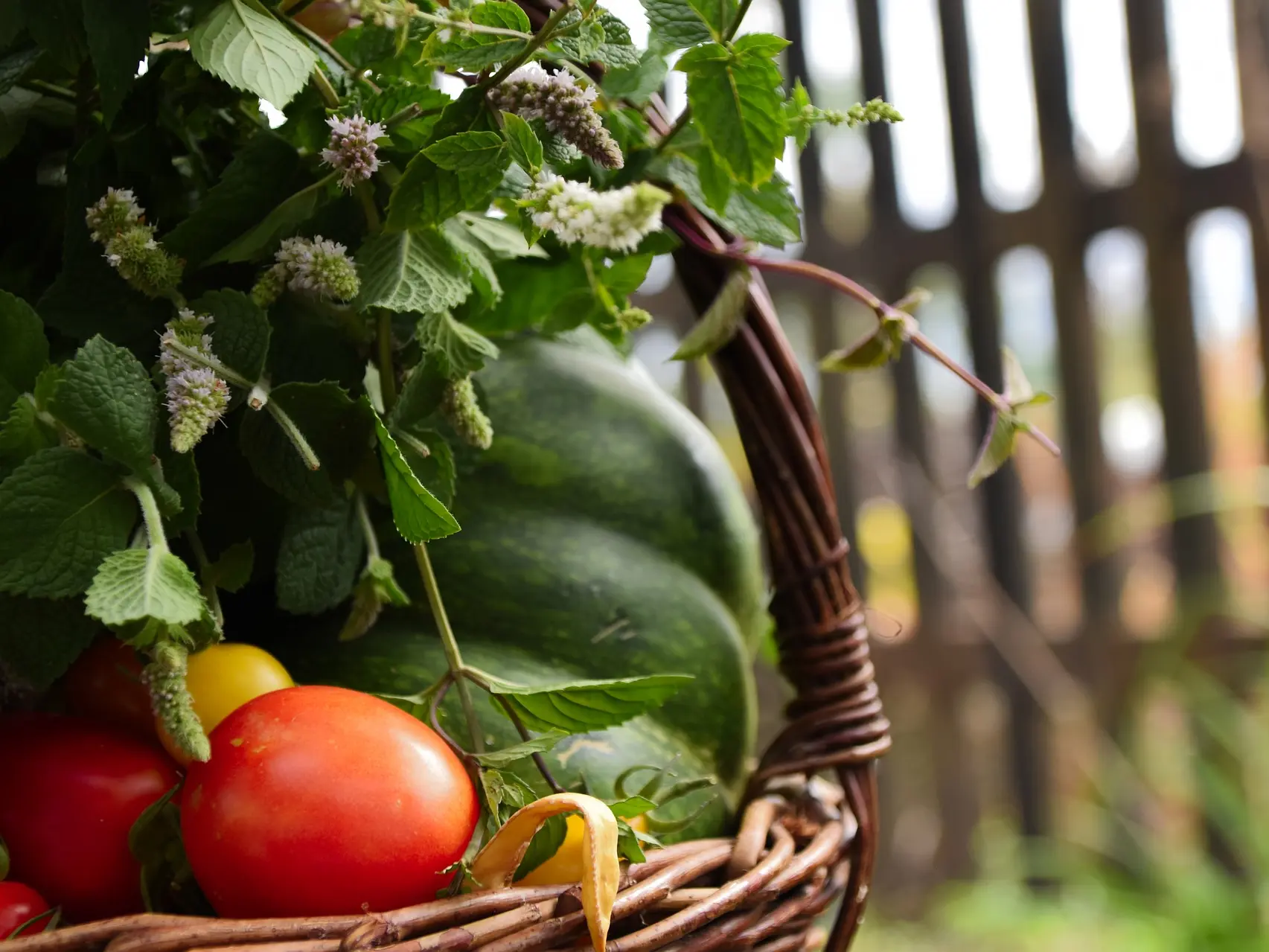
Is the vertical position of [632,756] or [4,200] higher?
[4,200]

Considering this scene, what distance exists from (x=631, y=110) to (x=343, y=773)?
0.94 ft

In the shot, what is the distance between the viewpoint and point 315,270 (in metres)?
0.40

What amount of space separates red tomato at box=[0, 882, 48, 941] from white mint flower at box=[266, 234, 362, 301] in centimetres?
22

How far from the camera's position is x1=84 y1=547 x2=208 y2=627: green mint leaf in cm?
34

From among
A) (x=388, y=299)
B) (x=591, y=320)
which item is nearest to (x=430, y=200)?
(x=388, y=299)

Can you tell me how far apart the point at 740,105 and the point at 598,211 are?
0.32ft

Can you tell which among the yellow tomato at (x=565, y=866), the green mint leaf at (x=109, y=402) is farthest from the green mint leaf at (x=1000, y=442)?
the green mint leaf at (x=109, y=402)

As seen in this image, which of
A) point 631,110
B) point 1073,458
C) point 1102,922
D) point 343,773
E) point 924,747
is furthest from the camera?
point 924,747

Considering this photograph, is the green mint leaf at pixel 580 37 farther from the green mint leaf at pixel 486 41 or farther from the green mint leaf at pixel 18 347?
the green mint leaf at pixel 18 347

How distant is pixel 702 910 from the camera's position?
40cm

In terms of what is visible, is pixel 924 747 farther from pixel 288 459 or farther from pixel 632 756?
pixel 288 459

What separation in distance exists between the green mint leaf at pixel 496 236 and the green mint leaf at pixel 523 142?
102mm

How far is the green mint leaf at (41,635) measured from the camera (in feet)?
1.36

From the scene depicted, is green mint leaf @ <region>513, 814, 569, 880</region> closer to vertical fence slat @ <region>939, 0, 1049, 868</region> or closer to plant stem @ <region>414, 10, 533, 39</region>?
plant stem @ <region>414, 10, 533, 39</region>
